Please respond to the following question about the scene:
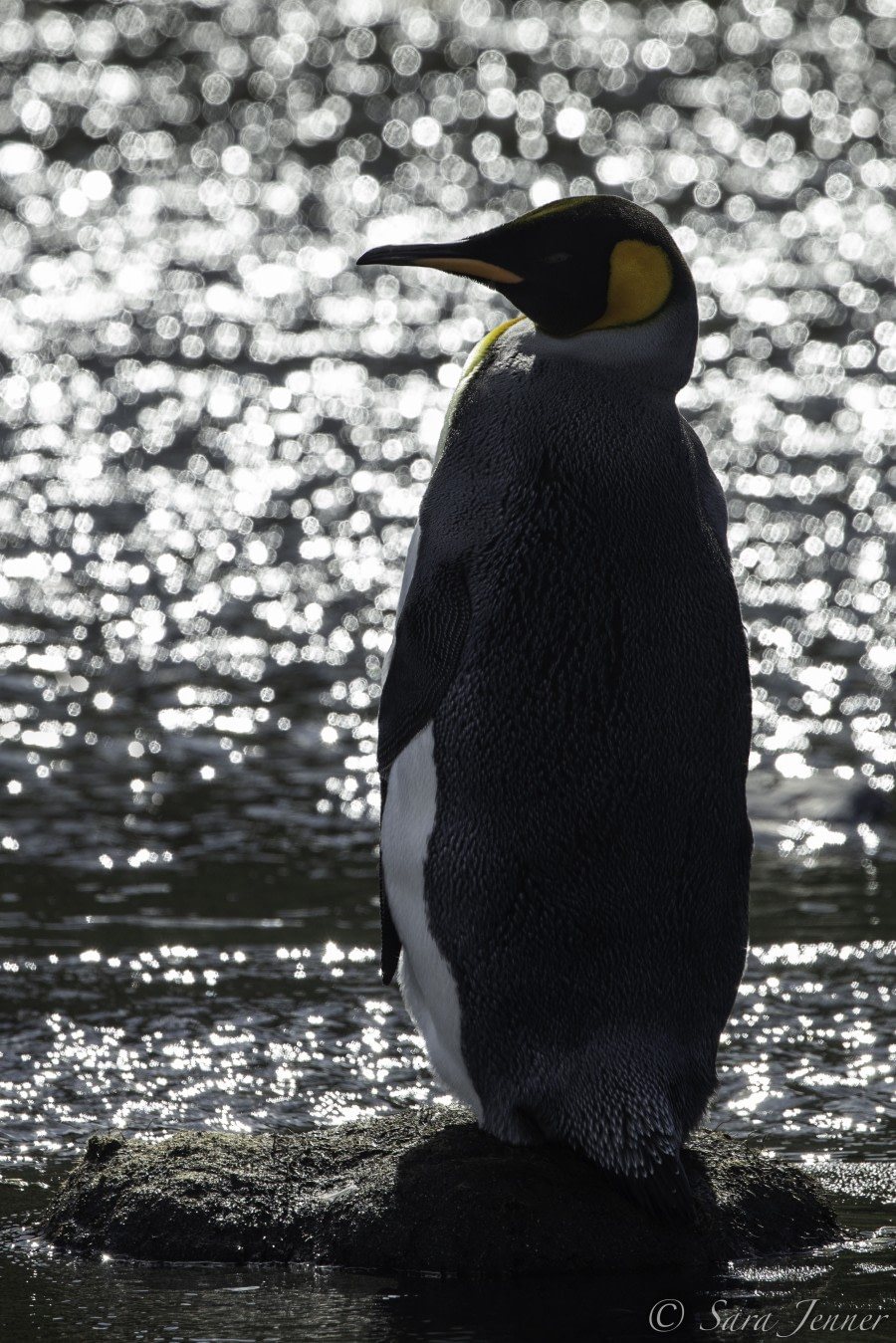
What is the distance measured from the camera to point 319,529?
7988 millimetres

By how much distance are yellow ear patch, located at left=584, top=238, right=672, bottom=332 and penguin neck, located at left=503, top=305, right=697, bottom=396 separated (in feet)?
0.08

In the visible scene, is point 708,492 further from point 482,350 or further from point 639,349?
point 482,350

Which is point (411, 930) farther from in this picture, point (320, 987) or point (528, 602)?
point (320, 987)

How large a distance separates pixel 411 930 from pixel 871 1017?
1281 mm

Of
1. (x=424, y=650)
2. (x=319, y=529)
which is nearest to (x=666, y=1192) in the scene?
(x=424, y=650)

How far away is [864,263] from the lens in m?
11.4

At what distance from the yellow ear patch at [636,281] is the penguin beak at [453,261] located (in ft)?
0.52

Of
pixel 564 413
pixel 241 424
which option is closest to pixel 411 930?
pixel 564 413

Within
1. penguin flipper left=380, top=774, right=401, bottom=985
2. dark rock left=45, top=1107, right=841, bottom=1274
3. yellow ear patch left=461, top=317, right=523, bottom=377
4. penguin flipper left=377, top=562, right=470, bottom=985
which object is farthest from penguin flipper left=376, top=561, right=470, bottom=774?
dark rock left=45, top=1107, right=841, bottom=1274

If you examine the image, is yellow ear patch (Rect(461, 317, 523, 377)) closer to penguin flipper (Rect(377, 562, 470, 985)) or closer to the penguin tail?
penguin flipper (Rect(377, 562, 470, 985))

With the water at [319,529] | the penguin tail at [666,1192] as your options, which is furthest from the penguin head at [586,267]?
the water at [319,529]

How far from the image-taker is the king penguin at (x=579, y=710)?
353 cm

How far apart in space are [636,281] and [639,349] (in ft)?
0.37

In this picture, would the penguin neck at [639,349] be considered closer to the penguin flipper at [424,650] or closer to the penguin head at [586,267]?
the penguin head at [586,267]
